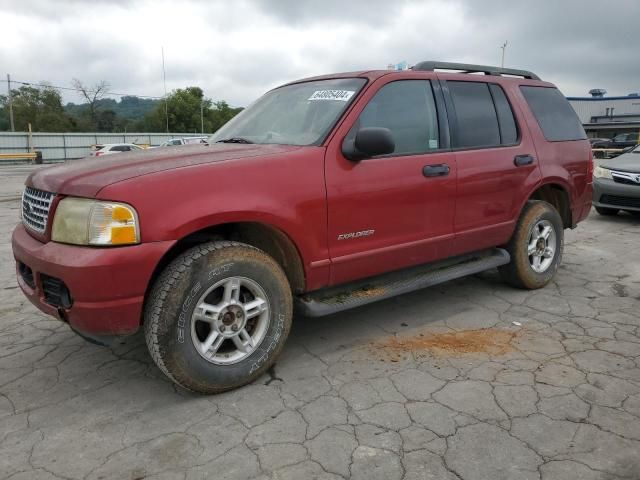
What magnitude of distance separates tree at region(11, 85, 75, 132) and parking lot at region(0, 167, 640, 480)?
60983mm

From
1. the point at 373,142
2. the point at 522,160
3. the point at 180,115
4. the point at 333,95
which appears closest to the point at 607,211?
the point at 522,160

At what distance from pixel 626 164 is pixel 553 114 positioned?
4594 millimetres

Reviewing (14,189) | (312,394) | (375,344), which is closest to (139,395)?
(312,394)

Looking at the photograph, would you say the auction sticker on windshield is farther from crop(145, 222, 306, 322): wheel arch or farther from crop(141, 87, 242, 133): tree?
crop(141, 87, 242, 133): tree

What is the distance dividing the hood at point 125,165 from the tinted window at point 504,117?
2053mm

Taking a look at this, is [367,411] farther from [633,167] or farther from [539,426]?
[633,167]

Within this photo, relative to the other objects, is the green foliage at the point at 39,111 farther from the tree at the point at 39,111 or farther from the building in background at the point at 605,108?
the building in background at the point at 605,108

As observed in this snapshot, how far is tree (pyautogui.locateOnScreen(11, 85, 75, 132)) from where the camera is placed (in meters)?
57.4

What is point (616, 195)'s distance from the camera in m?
8.36

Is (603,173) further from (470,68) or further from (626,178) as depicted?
(470,68)

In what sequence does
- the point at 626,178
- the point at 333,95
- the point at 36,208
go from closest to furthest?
the point at 36,208, the point at 333,95, the point at 626,178

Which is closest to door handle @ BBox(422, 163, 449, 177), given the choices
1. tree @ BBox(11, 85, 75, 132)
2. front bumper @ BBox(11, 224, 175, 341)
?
front bumper @ BBox(11, 224, 175, 341)

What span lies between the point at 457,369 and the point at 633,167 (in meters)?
6.80

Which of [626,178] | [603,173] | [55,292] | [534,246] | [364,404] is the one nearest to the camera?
[55,292]
